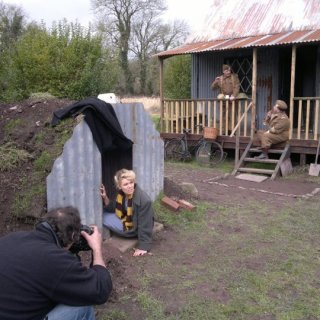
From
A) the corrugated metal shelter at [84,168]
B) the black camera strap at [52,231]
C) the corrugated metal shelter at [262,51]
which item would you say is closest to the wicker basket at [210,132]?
the corrugated metal shelter at [262,51]

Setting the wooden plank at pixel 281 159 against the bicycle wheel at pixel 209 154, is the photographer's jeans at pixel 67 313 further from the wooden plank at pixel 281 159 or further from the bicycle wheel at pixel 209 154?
the bicycle wheel at pixel 209 154

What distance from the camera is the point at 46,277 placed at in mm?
2262

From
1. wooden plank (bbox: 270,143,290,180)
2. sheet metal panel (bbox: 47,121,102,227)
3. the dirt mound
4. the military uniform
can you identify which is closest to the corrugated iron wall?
the military uniform

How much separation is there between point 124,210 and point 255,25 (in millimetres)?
9367

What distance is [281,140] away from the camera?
10328 mm

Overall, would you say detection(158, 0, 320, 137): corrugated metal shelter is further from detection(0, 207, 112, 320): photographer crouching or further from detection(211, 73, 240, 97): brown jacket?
detection(0, 207, 112, 320): photographer crouching

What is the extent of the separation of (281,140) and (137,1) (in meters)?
30.2

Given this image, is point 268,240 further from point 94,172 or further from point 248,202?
point 94,172

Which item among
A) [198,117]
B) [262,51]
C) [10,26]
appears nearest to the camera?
[198,117]

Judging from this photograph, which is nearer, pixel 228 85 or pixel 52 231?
pixel 52 231

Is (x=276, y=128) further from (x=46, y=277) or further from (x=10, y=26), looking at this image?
(x=10, y=26)

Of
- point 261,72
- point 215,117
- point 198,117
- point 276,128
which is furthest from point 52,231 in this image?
point 261,72

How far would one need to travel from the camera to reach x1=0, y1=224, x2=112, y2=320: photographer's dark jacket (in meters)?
2.25

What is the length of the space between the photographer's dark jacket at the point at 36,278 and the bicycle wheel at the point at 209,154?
9.28 metres
